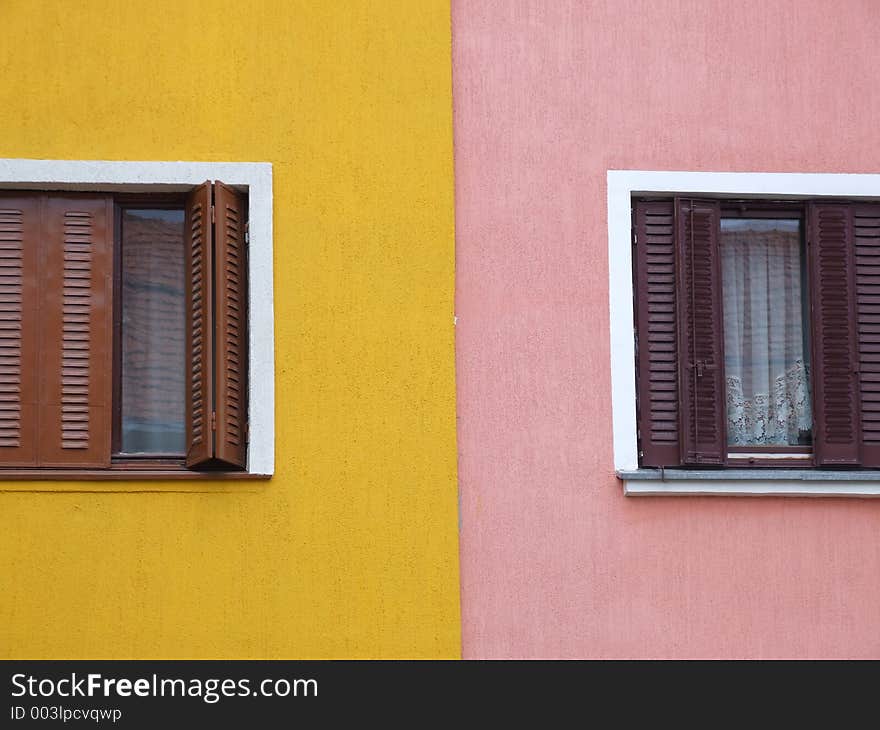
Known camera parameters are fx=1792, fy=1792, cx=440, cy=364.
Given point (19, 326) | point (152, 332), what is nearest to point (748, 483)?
point (152, 332)

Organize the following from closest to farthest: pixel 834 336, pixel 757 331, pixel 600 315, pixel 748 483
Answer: pixel 748 483, pixel 600 315, pixel 834 336, pixel 757 331

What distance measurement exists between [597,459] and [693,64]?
208 cm

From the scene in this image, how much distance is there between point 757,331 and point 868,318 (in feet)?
1.81

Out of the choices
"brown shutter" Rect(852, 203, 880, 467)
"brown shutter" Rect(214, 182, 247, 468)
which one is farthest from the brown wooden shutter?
"brown shutter" Rect(852, 203, 880, 467)

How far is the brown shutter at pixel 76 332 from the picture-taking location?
8.53 meters

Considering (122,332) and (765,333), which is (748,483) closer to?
(765,333)

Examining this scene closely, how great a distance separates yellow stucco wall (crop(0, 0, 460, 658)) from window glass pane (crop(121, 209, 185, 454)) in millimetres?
348

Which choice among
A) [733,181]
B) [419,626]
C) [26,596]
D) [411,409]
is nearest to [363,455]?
[411,409]

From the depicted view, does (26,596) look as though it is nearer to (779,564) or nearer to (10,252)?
(10,252)

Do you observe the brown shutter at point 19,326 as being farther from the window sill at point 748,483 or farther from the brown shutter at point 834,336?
the brown shutter at point 834,336

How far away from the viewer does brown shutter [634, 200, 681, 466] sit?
28.9 ft

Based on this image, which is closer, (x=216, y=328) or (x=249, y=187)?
(x=216, y=328)

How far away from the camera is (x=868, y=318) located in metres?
9.00

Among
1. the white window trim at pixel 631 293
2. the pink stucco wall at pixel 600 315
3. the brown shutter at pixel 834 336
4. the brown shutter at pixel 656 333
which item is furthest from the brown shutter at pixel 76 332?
the brown shutter at pixel 834 336
